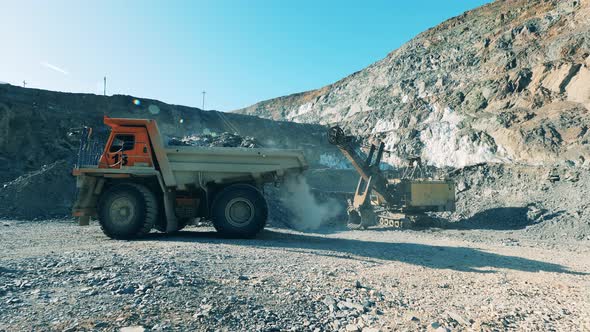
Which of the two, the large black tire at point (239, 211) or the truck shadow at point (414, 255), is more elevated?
the large black tire at point (239, 211)

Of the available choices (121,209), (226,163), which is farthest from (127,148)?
(226,163)

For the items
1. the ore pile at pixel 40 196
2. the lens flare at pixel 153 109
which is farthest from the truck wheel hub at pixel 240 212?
the lens flare at pixel 153 109

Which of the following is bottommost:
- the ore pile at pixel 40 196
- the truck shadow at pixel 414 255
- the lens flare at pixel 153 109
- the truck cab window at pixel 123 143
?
the truck shadow at pixel 414 255

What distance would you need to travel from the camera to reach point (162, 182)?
333 inches

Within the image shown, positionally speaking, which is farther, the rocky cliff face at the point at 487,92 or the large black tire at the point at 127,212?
the rocky cliff face at the point at 487,92

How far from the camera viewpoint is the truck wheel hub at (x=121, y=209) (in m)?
8.30

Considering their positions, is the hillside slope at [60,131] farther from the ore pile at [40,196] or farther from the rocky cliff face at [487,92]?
the rocky cliff face at [487,92]

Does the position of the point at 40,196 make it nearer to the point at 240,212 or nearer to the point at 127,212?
the point at 127,212

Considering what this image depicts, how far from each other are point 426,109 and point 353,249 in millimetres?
24672

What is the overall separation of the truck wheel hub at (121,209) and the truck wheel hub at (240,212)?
2096mm

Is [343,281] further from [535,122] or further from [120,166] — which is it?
[535,122]

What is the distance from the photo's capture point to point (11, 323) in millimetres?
3342

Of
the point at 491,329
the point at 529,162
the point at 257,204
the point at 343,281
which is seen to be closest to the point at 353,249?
the point at 257,204

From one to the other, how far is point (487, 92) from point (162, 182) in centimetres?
2513
